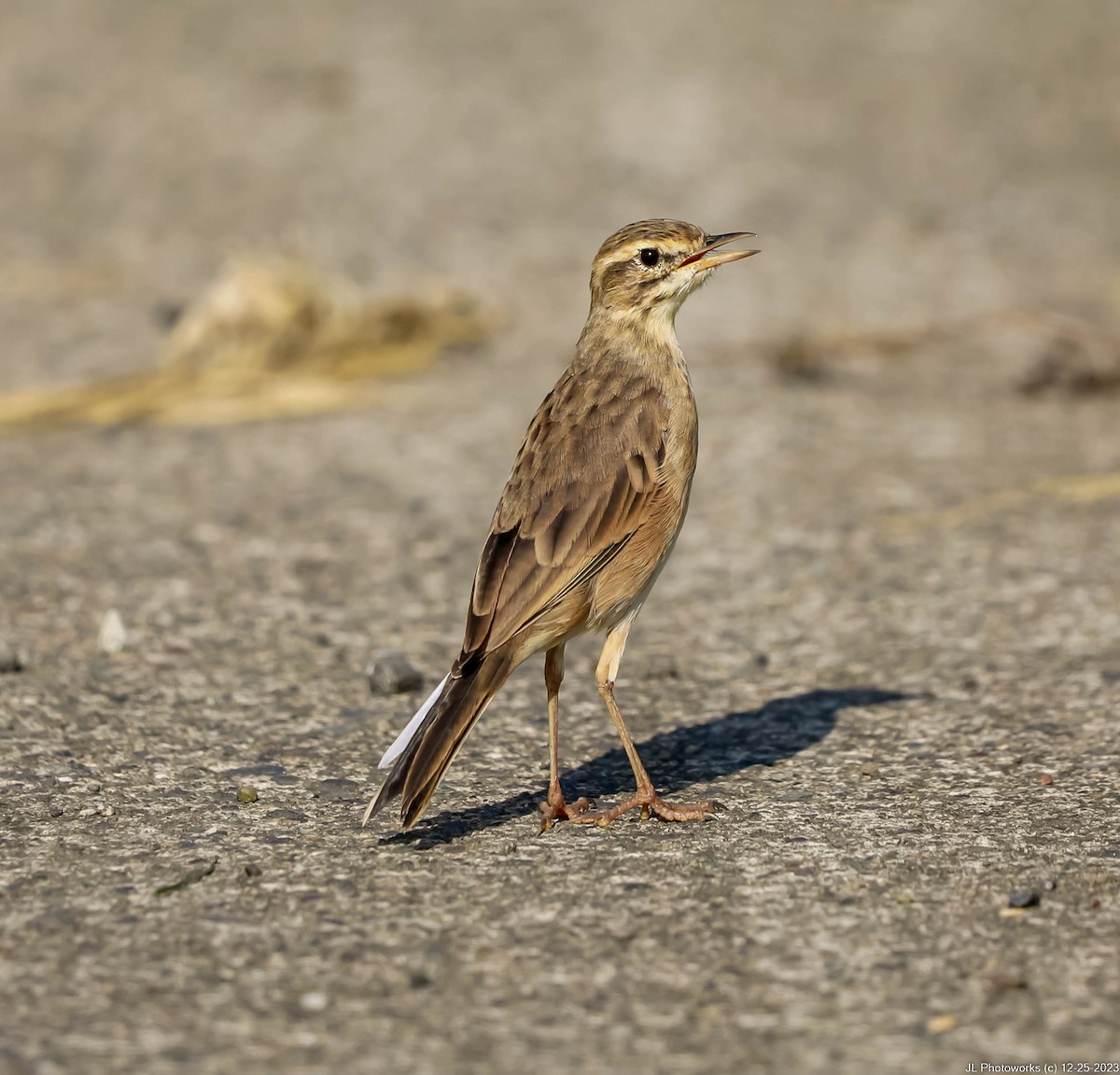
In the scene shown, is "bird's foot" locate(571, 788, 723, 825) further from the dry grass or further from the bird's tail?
the dry grass

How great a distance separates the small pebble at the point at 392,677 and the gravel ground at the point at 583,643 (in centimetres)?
9

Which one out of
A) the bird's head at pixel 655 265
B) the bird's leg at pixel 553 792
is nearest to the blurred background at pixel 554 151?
the bird's head at pixel 655 265

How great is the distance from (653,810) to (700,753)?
2.86 ft

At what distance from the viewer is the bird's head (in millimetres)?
6086

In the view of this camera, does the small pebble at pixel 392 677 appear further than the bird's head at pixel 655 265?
Yes

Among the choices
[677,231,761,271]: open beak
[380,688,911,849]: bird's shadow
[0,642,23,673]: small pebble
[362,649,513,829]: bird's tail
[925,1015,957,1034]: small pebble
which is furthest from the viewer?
[0,642,23,673]: small pebble

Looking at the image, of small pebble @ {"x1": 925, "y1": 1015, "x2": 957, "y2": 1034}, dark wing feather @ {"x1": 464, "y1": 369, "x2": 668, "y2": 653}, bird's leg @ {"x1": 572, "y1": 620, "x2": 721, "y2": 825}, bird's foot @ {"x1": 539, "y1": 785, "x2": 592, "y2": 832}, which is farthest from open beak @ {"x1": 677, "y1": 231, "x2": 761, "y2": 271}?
small pebble @ {"x1": 925, "y1": 1015, "x2": 957, "y2": 1034}

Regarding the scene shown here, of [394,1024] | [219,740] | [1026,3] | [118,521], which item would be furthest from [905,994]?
[1026,3]

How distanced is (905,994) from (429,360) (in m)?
8.32

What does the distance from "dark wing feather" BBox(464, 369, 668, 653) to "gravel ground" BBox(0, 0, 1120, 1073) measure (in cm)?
75

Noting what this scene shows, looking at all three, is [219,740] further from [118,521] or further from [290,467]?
[290,467]

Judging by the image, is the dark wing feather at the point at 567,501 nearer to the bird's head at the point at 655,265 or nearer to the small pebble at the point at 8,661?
the bird's head at the point at 655,265

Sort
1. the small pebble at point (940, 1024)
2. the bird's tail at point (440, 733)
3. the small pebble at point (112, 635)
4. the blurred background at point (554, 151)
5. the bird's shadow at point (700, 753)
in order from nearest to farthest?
1. the small pebble at point (940, 1024)
2. the bird's tail at point (440, 733)
3. the bird's shadow at point (700, 753)
4. the small pebble at point (112, 635)
5. the blurred background at point (554, 151)

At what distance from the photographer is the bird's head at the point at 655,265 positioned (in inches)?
240
